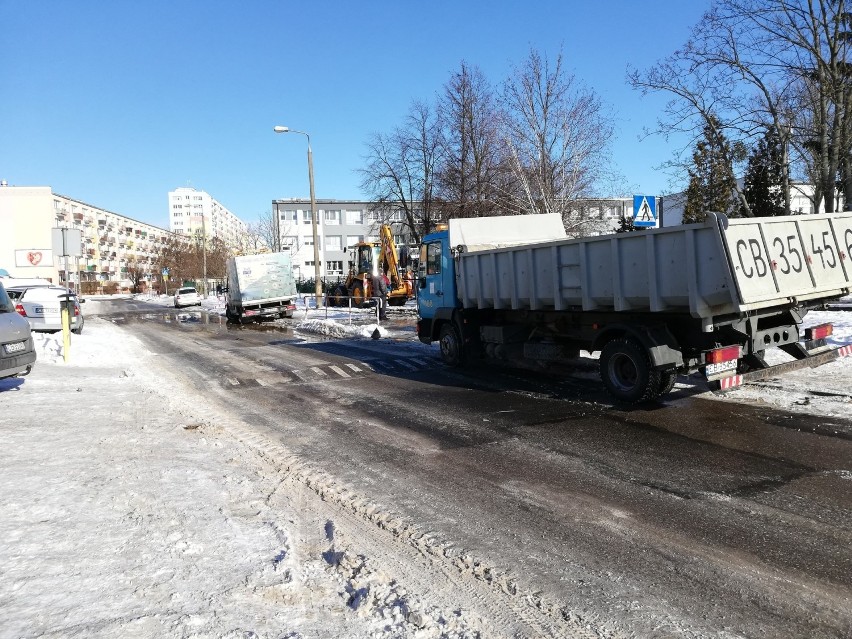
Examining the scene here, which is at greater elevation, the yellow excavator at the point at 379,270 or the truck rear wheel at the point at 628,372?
the yellow excavator at the point at 379,270

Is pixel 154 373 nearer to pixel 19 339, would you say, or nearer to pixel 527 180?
pixel 19 339

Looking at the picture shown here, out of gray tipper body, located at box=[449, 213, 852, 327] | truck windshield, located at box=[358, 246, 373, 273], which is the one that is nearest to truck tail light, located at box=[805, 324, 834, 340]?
gray tipper body, located at box=[449, 213, 852, 327]

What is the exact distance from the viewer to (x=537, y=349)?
9.96 metres

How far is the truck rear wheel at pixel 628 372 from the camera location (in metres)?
7.43

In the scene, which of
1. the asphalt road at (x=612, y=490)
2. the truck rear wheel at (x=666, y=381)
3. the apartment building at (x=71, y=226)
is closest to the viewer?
the asphalt road at (x=612, y=490)

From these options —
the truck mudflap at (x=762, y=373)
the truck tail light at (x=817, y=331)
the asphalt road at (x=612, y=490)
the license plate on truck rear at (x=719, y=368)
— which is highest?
the truck tail light at (x=817, y=331)

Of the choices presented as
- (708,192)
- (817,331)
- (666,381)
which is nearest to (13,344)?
(666,381)

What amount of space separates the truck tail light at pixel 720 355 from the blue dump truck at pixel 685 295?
12 mm

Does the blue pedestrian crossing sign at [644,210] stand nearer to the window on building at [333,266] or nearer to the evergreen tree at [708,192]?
the evergreen tree at [708,192]

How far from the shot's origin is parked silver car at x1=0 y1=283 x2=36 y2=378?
26.3 ft

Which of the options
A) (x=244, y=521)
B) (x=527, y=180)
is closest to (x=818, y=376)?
(x=244, y=521)

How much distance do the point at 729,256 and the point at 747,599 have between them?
4.23 metres

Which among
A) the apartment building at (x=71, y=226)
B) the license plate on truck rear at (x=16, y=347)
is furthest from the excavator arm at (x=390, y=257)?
the apartment building at (x=71, y=226)

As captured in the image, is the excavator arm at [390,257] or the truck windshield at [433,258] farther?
the excavator arm at [390,257]
